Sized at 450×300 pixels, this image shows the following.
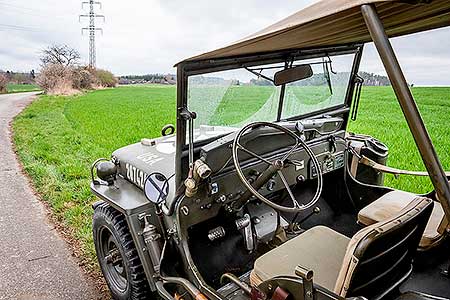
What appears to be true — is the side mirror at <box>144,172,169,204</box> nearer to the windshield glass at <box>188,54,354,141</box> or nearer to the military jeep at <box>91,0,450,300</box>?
the military jeep at <box>91,0,450,300</box>

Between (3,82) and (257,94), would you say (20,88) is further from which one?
(257,94)

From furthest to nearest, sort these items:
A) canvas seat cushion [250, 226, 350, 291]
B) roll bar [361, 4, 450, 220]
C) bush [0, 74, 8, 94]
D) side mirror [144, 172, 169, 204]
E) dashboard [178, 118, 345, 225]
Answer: bush [0, 74, 8, 94] → dashboard [178, 118, 345, 225] → side mirror [144, 172, 169, 204] → canvas seat cushion [250, 226, 350, 291] → roll bar [361, 4, 450, 220]

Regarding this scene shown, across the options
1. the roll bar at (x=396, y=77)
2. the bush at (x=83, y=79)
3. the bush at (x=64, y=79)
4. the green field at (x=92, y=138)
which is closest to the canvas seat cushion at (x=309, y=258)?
the green field at (x=92, y=138)

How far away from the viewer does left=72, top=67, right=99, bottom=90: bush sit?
30.0 meters

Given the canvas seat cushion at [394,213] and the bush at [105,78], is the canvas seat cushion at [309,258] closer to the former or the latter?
the canvas seat cushion at [394,213]

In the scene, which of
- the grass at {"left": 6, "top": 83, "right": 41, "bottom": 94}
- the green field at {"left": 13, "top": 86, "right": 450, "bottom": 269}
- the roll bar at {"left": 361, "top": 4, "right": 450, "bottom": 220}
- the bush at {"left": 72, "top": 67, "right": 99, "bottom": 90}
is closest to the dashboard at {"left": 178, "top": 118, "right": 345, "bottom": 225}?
the green field at {"left": 13, "top": 86, "right": 450, "bottom": 269}

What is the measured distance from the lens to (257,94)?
2.99 meters

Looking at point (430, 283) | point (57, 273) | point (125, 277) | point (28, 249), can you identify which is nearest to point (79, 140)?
point (28, 249)

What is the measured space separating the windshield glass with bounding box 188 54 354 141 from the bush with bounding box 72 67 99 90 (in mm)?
28663

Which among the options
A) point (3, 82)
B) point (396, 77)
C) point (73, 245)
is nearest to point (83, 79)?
point (3, 82)

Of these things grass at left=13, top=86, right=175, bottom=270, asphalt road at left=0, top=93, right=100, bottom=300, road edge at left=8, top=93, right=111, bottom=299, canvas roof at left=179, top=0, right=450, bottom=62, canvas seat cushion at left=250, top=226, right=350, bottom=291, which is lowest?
asphalt road at left=0, top=93, right=100, bottom=300

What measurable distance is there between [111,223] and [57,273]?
1.13 meters

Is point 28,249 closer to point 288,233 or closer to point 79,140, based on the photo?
point 288,233

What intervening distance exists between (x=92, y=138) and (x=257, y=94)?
7780 millimetres
